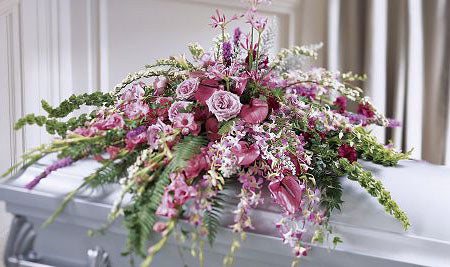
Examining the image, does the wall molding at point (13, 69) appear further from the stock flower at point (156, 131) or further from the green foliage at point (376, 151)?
the green foliage at point (376, 151)

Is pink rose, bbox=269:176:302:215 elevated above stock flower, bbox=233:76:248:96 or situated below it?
below

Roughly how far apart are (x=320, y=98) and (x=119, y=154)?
731 mm

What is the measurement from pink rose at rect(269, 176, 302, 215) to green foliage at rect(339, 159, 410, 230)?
0.10 meters

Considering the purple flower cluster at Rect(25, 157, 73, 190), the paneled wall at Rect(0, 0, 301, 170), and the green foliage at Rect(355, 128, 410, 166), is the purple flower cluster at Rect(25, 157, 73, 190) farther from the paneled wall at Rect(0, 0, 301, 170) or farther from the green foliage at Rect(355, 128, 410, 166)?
the paneled wall at Rect(0, 0, 301, 170)

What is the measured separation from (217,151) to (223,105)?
97mm

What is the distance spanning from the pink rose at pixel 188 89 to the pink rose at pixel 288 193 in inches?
9.0

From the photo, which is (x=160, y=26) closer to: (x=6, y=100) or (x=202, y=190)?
(x=6, y=100)

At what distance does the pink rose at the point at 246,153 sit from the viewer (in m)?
0.74

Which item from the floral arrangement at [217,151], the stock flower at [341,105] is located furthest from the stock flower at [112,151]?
the stock flower at [341,105]

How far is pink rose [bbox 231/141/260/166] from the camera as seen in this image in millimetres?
740

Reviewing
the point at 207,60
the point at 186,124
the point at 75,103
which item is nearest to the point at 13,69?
the point at 75,103

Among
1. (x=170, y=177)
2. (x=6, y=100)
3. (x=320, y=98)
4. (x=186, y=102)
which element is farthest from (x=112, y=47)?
(x=170, y=177)

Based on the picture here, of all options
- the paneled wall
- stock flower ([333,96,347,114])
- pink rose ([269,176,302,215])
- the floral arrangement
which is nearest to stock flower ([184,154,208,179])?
the floral arrangement

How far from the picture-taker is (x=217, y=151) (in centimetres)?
74
